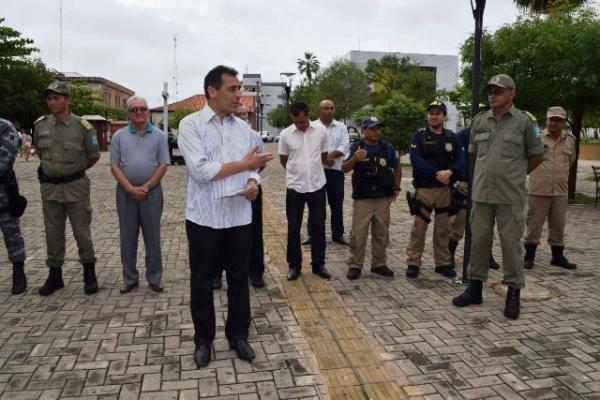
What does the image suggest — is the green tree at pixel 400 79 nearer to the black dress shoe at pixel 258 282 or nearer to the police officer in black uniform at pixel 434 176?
the police officer in black uniform at pixel 434 176

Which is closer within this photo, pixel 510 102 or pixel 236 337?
pixel 236 337

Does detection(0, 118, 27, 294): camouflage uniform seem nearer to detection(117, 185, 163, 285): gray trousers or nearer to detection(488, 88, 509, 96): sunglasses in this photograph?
detection(117, 185, 163, 285): gray trousers

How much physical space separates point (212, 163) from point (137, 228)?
230 cm

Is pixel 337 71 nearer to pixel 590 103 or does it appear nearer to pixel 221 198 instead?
pixel 590 103

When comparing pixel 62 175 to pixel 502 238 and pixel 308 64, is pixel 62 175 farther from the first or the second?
pixel 308 64

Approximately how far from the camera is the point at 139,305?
4824mm

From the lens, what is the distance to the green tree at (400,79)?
3903 cm

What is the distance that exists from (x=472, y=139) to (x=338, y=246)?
9.42 feet

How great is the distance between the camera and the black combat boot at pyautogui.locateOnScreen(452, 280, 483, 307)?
15.8 ft

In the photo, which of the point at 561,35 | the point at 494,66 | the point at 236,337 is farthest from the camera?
the point at 494,66

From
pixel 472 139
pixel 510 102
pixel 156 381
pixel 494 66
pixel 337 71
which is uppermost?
pixel 337 71

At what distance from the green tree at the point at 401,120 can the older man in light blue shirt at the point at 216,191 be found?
64.0 feet

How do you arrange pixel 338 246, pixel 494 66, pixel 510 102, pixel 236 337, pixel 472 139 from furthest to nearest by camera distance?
1. pixel 494 66
2. pixel 338 246
3. pixel 472 139
4. pixel 510 102
5. pixel 236 337

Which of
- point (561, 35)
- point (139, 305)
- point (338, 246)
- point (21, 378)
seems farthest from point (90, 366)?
point (561, 35)
